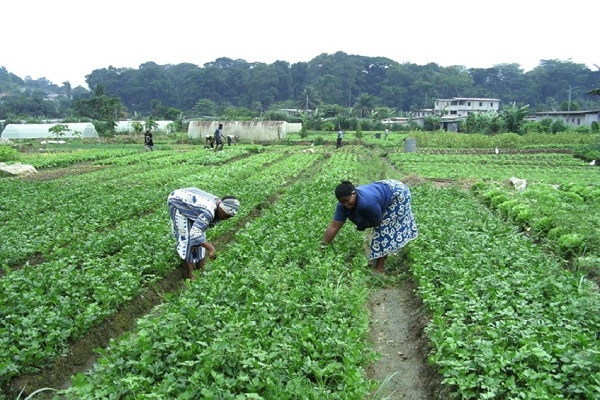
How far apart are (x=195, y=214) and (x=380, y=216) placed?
2.69 meters

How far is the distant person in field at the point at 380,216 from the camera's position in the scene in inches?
303

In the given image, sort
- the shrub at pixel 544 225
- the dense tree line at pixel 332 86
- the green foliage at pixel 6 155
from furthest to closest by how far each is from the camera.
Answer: the dense tree line at pixel 332 86 < the green foliage at pixel 6 155 < the shrub at pixel 544 225

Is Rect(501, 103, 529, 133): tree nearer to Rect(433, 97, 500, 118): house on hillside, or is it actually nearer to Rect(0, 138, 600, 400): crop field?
Rect(0, 138, 600, 400): crop field

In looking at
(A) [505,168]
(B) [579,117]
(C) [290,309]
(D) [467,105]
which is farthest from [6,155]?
(D) [467,105]

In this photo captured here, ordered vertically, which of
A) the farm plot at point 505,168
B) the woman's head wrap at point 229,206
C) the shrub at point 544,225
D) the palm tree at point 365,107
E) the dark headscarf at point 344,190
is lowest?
the farm plot at point 505,168

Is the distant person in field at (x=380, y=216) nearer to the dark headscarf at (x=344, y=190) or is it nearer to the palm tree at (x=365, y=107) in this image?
the dark headscarf at (x=344, y=190)

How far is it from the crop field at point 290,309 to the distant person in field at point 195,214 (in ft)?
1.56

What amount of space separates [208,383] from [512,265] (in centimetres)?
490

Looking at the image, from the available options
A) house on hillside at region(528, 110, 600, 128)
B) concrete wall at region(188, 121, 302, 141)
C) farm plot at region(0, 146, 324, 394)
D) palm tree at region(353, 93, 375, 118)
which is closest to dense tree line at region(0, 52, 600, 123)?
palm tree at region(353, 93, 375, 118)

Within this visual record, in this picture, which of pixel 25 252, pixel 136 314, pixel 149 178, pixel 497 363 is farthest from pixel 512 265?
pixel 149 178

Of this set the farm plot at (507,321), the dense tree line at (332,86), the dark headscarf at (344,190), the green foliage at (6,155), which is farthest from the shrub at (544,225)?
the dense tree line at (332,86)

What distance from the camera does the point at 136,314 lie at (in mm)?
7035

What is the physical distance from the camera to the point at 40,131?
53.5m

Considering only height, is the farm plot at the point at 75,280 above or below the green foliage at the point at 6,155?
below
